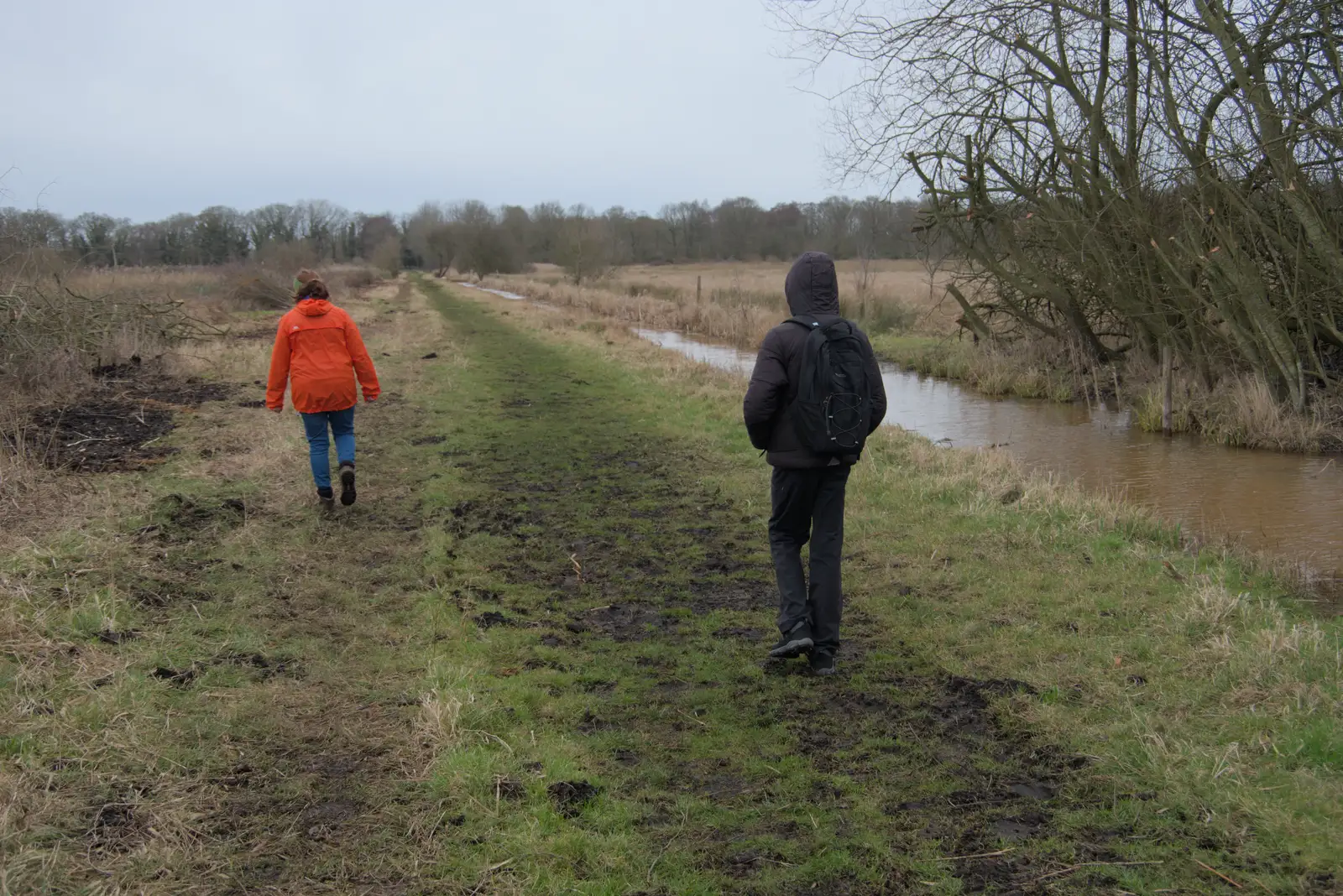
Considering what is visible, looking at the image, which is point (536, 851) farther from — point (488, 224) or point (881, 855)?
point (488, 224)

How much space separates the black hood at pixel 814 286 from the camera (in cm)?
484

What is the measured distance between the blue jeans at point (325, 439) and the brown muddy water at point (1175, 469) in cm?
716

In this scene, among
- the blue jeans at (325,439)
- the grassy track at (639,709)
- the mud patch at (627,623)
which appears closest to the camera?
the grassy track at (639,709)

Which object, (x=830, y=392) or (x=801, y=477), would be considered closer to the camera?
(x=830, y=392)

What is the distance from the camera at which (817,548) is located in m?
5.05

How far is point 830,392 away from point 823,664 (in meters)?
1.41

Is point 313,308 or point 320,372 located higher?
point 313,308

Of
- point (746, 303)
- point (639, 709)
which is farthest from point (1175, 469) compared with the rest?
point (746, 303)

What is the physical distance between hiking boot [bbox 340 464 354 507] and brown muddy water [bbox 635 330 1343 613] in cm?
708

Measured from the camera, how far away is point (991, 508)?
25.7ft

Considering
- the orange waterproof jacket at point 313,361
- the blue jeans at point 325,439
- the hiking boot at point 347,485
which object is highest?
the orange waterproof jacket at point 313,361

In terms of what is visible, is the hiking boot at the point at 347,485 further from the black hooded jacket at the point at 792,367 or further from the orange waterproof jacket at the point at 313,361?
the black hooded jacket at the point at 792,367

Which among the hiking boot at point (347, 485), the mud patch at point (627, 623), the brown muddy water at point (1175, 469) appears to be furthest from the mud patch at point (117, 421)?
the brown muddy water at point (1175, 469)

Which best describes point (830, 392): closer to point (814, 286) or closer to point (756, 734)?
point (814, 286)
